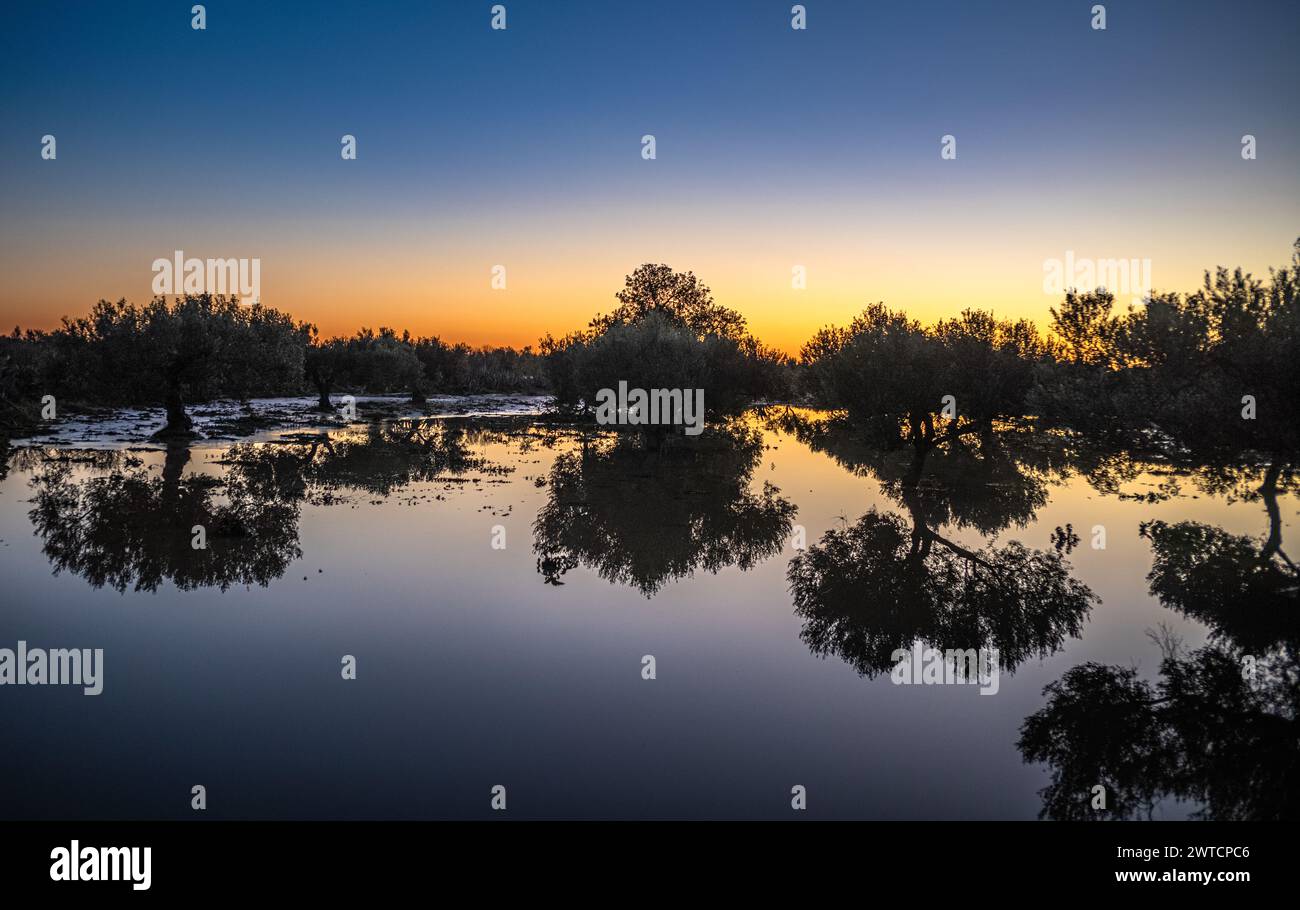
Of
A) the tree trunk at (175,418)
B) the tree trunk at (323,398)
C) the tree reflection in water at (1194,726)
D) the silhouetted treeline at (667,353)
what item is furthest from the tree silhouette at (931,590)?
the tree trunk at (323,398)

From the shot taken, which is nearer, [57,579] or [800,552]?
[57,579]

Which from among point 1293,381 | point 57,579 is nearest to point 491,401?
point 57,579

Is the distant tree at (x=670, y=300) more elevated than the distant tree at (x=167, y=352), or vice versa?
the distant tree at (x=670, y=300)

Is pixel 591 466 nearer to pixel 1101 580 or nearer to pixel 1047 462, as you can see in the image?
pixel 1101 580

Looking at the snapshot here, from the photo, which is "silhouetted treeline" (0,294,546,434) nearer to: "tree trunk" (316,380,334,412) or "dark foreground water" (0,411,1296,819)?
"tree trunk" (316,380,334,412)

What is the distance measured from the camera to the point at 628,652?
15.9 m

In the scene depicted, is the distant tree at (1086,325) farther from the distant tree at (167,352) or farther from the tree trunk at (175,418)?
the tree trunk at (175,418)

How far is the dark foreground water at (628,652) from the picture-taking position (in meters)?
10.5

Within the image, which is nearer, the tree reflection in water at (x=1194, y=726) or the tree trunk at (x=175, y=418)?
the tree reflection in water at (x=1194, y=726)

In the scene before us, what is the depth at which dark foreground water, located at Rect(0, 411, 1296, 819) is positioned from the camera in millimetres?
10477

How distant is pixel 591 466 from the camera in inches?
1874
